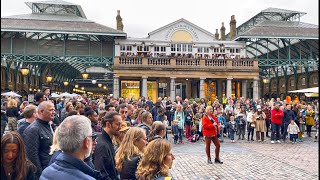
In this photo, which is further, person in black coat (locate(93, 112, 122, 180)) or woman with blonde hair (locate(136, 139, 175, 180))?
person in black coat (locate(93, 112, 122, 180))

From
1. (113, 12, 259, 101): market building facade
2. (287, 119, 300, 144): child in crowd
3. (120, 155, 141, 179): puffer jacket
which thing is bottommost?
(287, 119, 300, 144): child in crowd

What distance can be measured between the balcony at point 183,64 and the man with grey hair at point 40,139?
93.3 ft

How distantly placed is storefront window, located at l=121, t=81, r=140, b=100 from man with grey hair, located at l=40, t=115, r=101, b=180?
34.0 m

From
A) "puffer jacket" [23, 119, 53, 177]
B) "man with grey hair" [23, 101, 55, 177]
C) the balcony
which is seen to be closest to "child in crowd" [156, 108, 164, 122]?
"man with grey hair" [23, 101, 55, 177]

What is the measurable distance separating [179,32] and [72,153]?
118 feet

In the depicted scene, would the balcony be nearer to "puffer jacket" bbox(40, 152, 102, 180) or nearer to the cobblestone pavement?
the cobblestone pavement

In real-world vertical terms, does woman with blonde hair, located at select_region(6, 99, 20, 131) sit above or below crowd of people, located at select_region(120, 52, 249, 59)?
below

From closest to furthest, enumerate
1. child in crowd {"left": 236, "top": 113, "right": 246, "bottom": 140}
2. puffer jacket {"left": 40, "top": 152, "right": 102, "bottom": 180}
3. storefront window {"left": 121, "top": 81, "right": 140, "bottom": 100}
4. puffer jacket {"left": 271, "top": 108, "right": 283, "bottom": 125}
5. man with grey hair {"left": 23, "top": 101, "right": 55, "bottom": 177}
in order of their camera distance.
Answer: puffer jacket {"left": 40, "top": 152, "right": 102, "bottom": 180}
man with grey hair {"left": 23, "top": 101, "right": 55, "bottom": 177}
puffer jacket {"left": 271, "top": 108, "right": 283, "bottom": 125}
child in crowd {"left": 236, "top": 113, "right": 246, "bottom": 140}
storefront window {"left": 121, "top": 81, "right": 140, "bottom": 100}

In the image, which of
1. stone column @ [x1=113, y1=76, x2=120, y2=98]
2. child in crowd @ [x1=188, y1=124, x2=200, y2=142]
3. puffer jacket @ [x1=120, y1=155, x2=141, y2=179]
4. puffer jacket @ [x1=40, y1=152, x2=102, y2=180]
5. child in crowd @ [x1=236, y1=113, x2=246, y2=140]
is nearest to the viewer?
puffer jacket @ [x1=40, y1=152, x2=102, y2=180]

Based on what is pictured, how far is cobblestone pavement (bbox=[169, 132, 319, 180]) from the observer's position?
10.3 metres

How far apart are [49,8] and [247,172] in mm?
42971

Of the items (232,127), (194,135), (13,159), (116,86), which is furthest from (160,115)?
(116,86)

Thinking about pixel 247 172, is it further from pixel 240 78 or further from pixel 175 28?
pixel 175 28

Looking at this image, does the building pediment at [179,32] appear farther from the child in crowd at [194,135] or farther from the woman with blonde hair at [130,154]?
the woman with blonde hair at [130,154]
